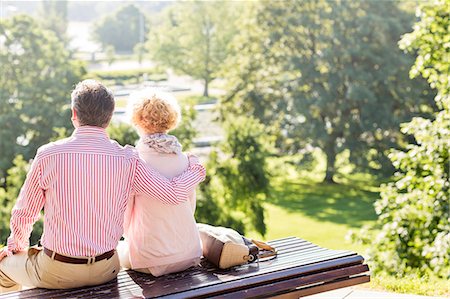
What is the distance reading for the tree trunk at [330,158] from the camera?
2945cm

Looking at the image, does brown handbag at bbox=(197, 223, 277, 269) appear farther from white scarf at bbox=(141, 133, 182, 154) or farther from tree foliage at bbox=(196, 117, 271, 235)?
tree foliage at bbox=(196, 117, 271, 235)

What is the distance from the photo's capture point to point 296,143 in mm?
30469

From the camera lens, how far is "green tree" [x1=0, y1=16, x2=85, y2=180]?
2562 cm

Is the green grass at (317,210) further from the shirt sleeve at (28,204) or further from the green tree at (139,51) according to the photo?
the green tree at (139,51)

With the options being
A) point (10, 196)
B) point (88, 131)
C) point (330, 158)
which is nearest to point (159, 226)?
point (88, 131)

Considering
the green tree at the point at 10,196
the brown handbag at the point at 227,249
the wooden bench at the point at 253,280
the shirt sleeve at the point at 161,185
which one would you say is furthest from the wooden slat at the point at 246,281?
the green tree at the point at 10,196

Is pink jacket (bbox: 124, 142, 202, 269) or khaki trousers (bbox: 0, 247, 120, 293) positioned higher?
pink jacket (bbox: 124, 142, 202, 269)

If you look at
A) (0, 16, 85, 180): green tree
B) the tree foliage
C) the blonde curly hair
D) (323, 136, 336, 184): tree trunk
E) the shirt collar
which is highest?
the blonde curly hair

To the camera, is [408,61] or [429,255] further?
[408,61]

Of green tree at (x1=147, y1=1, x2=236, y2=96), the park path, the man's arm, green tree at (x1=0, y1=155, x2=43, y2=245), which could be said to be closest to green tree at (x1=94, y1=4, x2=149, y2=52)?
green tree at (x1=147, y1=1, x2=236, y2=96)

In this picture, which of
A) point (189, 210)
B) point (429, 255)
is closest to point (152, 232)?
point (189, 210)

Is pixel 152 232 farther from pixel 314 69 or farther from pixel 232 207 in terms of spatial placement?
pixel 314 69

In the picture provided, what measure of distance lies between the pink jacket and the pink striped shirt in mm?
200

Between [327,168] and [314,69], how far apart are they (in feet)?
14.0
